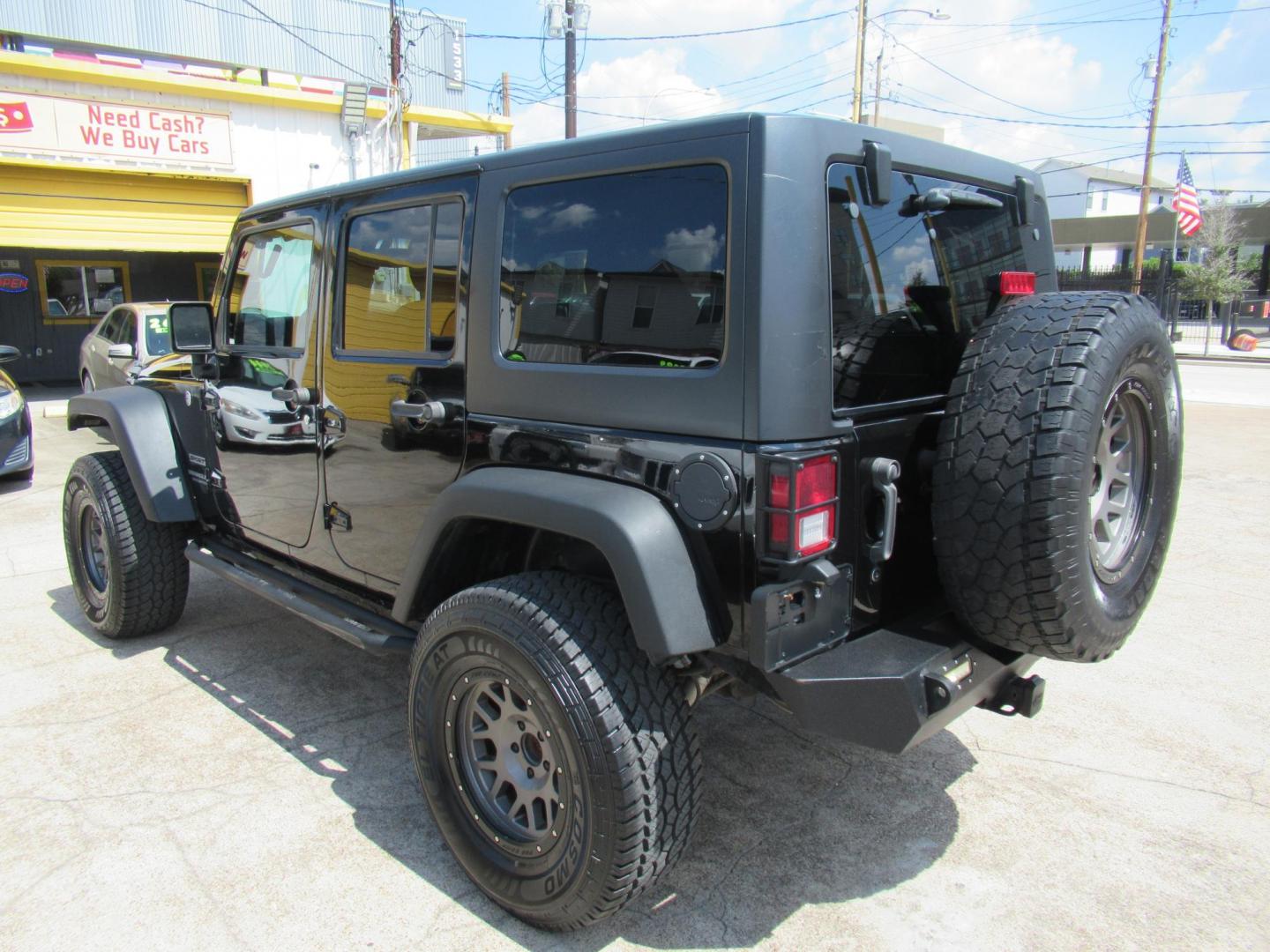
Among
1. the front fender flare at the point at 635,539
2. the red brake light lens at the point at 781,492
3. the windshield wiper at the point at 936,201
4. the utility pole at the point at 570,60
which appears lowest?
the front fender flare at the point at 635,539

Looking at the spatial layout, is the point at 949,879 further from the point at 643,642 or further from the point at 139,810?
the point at 139,810

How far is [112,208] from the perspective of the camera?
44.2 feet

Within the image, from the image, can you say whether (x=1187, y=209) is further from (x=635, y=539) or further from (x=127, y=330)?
(x=635, y=539)

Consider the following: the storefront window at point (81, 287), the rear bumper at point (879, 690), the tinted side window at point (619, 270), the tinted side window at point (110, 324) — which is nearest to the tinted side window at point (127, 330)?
the tinted side window at point (110, 324)

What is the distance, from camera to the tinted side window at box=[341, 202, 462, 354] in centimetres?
277

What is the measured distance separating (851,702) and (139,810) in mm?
2377

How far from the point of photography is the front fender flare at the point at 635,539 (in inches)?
79.6

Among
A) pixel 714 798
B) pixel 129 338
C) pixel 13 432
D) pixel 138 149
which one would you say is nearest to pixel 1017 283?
pixel 714 798

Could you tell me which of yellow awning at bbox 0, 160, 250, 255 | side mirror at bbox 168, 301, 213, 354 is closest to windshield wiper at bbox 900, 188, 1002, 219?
side mirror at bbox 168, 301, 213, 354

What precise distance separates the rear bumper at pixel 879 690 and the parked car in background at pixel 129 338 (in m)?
9.45

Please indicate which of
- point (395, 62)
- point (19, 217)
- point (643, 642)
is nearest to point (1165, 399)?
point (643, 642)

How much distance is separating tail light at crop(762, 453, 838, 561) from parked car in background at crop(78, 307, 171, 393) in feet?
30.9

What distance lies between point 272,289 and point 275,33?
2117 centimetres

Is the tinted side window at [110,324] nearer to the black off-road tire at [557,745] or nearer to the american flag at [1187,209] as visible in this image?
the black off-road tire at [557,745]
